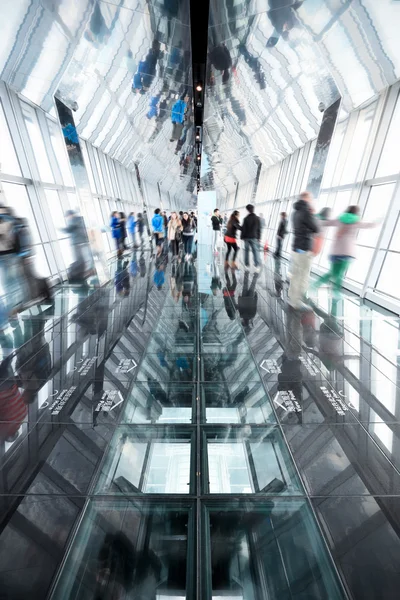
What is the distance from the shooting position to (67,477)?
269 cm

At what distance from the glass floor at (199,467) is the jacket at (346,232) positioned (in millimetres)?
2447

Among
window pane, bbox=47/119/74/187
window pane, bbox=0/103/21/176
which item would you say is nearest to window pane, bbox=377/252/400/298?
window pane, bbox=47/119/74/187

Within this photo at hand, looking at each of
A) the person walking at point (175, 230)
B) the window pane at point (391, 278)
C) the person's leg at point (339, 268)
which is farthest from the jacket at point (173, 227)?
the person's leg at point (339, 268)

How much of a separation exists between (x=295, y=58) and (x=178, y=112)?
249 inches

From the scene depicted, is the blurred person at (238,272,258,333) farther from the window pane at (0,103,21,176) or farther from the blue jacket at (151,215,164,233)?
the blue jacket at (151,215,164,233)

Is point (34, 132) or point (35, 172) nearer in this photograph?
point (35, 172)

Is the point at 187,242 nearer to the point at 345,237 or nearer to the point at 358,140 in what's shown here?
the point at 358,140

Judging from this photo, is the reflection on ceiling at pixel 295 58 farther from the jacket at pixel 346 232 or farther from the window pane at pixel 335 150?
the jacket at pixel 346 232

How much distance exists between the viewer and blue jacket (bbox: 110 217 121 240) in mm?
15304

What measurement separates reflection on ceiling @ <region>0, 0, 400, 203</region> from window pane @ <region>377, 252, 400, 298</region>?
26.2ft

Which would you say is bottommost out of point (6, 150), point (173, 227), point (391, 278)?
point (391, 278)

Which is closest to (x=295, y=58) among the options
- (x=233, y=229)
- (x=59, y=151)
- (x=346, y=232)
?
(x=346, y=232)

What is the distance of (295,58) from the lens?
26.7ft

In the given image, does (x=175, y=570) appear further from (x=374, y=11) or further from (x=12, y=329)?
(x=374, y=11)
